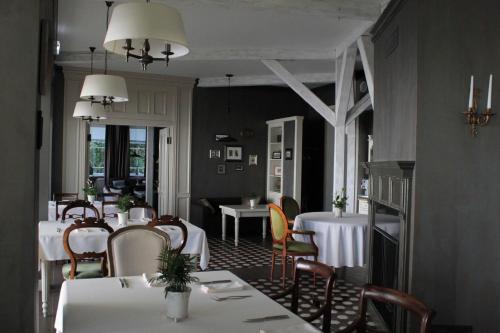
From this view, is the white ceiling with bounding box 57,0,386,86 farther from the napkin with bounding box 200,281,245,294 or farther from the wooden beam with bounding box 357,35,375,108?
the napkin with bounding box 200,281,245,294

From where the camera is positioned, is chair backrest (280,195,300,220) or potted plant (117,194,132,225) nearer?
Result: potted plant (117,194,132,225)

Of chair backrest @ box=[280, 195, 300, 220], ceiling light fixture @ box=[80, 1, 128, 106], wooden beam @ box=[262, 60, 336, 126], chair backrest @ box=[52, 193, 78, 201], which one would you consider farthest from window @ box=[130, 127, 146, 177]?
ceiling light fixture @ box=[80, 1, 128, 106]

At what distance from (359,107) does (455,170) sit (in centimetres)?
443

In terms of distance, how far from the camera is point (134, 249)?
3432 mm

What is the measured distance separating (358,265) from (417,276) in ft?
7.75

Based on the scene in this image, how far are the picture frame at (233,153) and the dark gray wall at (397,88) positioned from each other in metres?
5.81

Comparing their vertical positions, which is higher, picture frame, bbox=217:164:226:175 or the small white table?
picture frame, bbox=217:164:226:175

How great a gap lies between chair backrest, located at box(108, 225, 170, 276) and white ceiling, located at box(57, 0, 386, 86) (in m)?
2.44

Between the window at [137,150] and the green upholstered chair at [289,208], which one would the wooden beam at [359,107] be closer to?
the green upholstered chair at [289,208]

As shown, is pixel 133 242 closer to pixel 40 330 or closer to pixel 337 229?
pixel 40 330

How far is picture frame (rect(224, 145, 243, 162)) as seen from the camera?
10258mm

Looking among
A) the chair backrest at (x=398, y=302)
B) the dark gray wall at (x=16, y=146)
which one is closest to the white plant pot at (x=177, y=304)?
the dark gray wall at (x=16, y=146)

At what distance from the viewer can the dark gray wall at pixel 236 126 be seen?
1002cm

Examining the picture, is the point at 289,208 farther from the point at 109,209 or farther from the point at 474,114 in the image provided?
the point at 474,114
